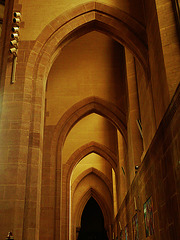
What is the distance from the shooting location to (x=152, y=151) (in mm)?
6480

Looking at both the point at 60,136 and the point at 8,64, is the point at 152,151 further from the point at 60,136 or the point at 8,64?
the point at 60,136

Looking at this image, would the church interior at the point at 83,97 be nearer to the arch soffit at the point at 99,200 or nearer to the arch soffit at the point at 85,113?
the arch soffit at the point at 85,113

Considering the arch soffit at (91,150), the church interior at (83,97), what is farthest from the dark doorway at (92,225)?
the church interior at (83,97)

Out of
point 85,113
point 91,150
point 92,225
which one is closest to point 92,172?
point 91,150

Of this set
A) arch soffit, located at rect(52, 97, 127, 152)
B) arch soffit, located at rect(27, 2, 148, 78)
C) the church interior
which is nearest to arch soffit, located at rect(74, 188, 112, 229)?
the church interior

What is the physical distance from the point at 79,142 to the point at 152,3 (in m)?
10.4

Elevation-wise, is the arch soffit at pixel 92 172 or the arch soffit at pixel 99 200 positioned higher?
the arch soffit at pixel 92 172

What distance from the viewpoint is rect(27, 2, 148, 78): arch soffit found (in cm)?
815

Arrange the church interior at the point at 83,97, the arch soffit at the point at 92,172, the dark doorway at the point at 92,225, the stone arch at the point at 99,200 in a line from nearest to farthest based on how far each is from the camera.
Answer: the church interior at the point at 83,97, the arch soffit at the point at 92,172, the stone arch at the point at 99,200, the dark doorway at the point at 92,225

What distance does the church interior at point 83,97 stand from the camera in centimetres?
586

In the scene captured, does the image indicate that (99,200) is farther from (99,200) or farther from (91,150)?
(91,150)

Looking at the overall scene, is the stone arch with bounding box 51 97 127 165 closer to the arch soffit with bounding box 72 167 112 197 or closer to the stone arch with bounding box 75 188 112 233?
the arch soffit with bounding box 72 167 112 197

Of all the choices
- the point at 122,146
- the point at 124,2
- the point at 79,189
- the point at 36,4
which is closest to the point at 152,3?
the point at 124,2

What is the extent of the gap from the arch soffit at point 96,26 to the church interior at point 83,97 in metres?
0.03
